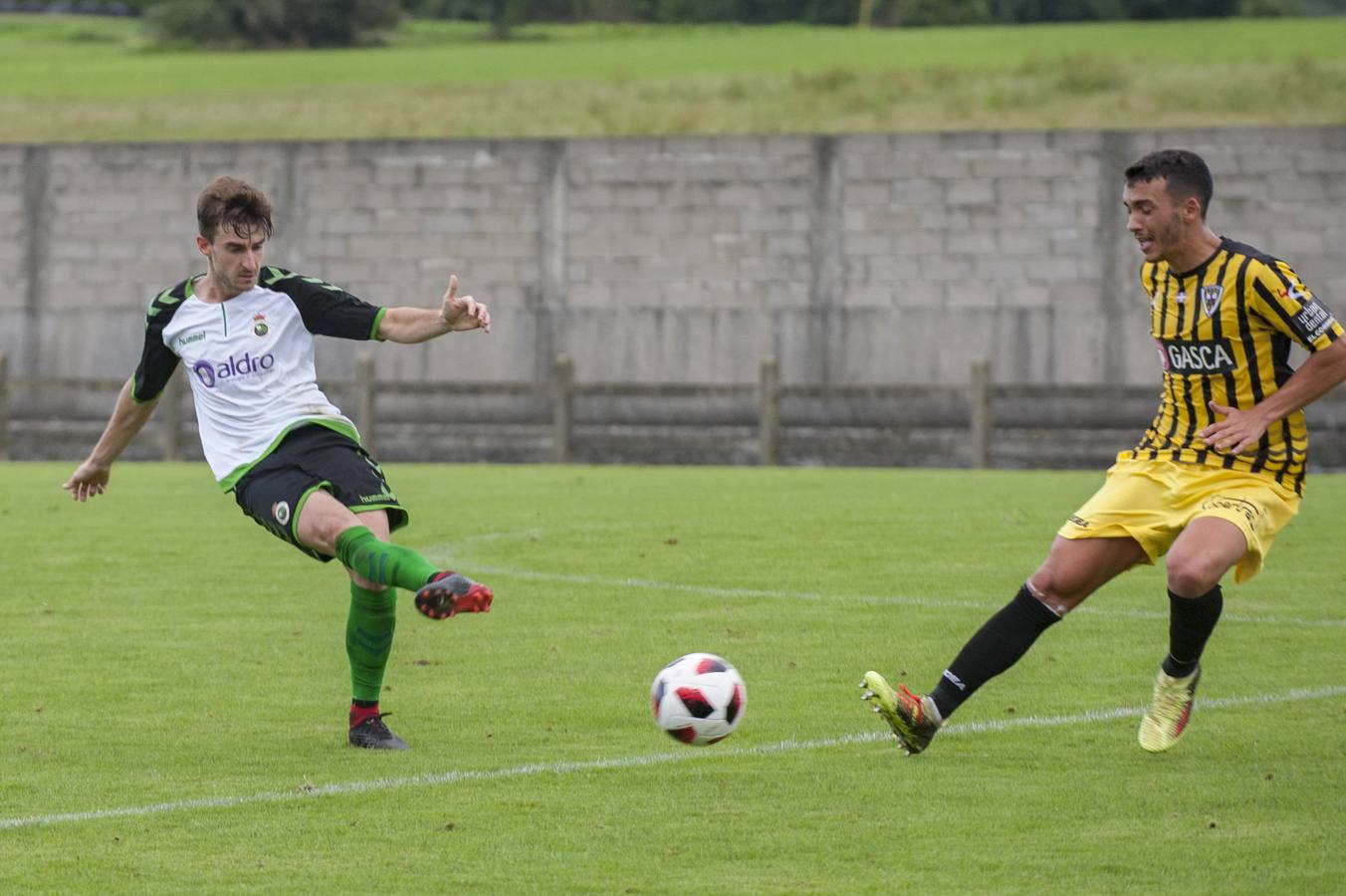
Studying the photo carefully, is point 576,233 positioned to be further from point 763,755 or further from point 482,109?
point 763,755

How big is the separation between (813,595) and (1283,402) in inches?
175

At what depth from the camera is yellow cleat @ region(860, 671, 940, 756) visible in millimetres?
6391

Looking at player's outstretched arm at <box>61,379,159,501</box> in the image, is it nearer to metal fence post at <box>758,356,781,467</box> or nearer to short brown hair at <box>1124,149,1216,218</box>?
short brown hair at <box>1124,149,1216,218</box>

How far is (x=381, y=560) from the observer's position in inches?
246

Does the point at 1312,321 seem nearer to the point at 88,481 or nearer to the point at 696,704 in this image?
the point at 696,704

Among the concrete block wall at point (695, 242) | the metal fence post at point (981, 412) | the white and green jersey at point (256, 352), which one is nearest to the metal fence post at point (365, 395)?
the concrete block wall at point (695, 242)

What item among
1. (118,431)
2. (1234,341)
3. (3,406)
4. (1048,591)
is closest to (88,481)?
(118,431)

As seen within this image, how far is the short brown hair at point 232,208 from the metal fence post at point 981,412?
16.2 metres

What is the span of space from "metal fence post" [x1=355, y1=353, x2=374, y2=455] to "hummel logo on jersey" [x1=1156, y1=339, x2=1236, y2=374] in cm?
1777

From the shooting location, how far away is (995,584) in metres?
11.0

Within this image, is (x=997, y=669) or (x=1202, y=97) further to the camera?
(x=1202, y=97)

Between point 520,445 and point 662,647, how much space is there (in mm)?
17805

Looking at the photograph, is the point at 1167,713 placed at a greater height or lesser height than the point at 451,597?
lesser

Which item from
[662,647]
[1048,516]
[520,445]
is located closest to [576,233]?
[520,445]
